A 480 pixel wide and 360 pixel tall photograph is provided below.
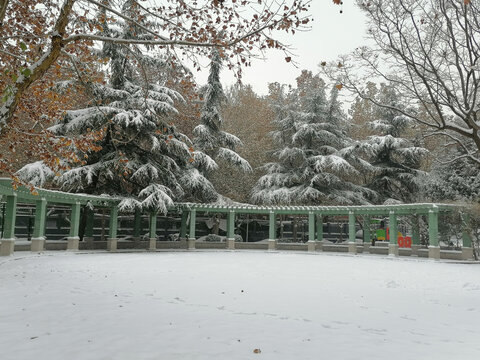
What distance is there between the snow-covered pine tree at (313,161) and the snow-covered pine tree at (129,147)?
6108 millimetres

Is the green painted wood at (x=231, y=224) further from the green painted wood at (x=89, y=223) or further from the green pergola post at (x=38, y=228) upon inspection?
the green pergola post at (x=38, y=228)

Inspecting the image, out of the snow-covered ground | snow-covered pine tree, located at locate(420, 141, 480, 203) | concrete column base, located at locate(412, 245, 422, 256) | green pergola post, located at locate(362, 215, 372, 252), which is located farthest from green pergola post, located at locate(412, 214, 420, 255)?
the snow-covered ground

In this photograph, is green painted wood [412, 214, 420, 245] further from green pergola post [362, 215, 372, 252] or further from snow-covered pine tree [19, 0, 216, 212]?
snow-covered pine tree [19, 0, 216, 212]

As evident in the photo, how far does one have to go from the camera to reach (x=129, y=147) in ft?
80.2

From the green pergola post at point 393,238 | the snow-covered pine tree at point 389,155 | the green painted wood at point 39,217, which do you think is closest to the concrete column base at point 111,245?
the green painted wood at point 39,217

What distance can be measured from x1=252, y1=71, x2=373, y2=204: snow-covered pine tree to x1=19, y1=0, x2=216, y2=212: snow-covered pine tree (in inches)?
240

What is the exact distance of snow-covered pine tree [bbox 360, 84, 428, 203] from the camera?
2877 cm

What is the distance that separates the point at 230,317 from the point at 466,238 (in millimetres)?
18971

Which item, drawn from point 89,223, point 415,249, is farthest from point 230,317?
point 415,249

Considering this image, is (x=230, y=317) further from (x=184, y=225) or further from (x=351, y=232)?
(x=184, y=225)

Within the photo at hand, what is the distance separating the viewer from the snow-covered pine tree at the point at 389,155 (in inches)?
1133

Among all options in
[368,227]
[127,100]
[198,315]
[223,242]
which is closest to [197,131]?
[127,100]

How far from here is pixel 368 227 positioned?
2772 cm

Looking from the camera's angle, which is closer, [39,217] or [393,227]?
[39,217]
